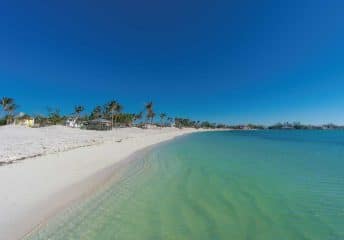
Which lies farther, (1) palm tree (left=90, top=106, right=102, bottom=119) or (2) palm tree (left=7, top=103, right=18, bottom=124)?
(1) palm tree (left=90, top=106, right=102, bottom=119)

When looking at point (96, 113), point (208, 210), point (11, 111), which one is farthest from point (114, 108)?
point (208, 210)

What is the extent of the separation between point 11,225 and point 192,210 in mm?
4169

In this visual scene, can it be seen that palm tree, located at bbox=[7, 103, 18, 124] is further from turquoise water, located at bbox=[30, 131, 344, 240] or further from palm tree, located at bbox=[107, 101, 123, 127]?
turquoise water, located at bbox=[30, 131, 344, 240]

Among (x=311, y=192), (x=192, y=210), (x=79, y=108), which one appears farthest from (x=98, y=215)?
(x=79, y=108)

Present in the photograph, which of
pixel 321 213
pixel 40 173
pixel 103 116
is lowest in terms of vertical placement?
pixel 321 213

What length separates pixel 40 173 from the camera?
8703 mm

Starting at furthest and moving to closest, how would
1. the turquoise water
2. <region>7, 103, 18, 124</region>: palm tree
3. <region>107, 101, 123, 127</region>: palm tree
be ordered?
<region>107, 101, 123, 127</region>: palm tree → <region>7, 103, 18, 124</region>: palm tree → the turquoise water

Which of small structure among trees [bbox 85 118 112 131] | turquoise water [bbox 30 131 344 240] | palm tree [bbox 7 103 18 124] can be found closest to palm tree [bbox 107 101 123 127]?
small structure among trees [bbox 85 118 112 131]

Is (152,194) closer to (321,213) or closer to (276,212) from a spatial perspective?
(276,212)

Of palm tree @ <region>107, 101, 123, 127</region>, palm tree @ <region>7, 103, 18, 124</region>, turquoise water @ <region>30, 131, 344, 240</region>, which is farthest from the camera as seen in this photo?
palm tree @ <region>107, 101, 123, 127</region>

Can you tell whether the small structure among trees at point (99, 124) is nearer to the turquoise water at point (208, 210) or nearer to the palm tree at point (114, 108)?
the palm tree at point (114, 108)

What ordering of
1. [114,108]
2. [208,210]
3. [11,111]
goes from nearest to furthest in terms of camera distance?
[208,210]
[11,111]
[114,108]

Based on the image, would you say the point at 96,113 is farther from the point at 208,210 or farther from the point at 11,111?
the point at 208,210

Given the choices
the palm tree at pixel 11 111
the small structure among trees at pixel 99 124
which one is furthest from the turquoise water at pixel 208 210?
the palm tree at pixel 11 111
